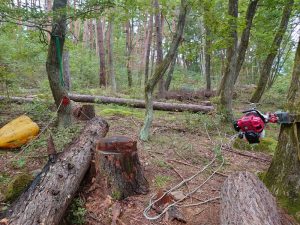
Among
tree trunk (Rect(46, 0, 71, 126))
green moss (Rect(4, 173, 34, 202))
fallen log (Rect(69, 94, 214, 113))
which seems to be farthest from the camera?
fallen log (Rect(69, 94, 214, 113))

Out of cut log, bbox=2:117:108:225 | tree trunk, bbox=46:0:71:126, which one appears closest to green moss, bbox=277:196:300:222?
cut log, bbox=2:117:108:225

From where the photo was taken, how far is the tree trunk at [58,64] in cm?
547

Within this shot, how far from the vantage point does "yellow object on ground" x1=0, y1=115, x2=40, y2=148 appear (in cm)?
552

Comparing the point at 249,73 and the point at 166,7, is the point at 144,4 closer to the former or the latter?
the point at 166,7

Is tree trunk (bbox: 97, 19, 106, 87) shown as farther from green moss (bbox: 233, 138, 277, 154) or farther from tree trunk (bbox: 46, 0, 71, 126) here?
green moss (bbox: 233, 138, 277, 154)

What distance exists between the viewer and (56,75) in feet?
19.6

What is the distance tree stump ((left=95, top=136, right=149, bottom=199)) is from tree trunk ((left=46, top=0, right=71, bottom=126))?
2557mm

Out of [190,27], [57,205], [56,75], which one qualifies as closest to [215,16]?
[56,75]

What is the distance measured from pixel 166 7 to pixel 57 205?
5188 millimetres

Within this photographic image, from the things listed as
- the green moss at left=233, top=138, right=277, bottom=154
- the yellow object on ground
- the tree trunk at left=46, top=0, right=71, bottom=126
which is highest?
the tree trunk at left=46, top=0, right=71, bottom=126

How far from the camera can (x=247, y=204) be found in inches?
113

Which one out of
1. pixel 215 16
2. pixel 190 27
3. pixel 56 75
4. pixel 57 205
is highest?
pixel 190 27

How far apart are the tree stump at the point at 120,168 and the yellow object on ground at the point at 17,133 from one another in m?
2.47

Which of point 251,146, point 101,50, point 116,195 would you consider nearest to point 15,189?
point 116,195
